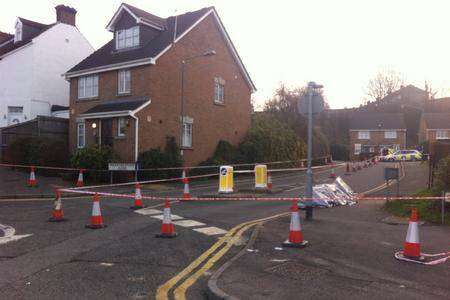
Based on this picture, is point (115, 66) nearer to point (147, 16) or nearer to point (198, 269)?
point (147, 16)

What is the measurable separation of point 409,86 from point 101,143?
82.9 metres

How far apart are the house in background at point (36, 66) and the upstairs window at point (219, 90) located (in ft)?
47.3

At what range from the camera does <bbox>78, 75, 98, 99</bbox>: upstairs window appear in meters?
29.9

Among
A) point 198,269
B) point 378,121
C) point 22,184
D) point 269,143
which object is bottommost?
point 198,269

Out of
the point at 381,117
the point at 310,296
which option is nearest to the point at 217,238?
the point at 310,296

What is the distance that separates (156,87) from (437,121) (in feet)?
190

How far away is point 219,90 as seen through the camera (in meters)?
32.6

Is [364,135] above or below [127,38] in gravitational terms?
below

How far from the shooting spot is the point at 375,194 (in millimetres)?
19438

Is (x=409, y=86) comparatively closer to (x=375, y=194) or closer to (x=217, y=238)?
(x=375, y=194)

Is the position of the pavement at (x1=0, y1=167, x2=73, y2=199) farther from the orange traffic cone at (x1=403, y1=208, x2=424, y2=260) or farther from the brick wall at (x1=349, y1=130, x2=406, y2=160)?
the brick wall at (x1=349, y1=130, x2=406, y2=160)

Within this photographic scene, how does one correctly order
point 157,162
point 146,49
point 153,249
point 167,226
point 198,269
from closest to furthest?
point 198,269, point 153,249, point 167,226, point 157,162, point 146,49

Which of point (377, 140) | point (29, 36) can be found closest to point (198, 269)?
point (29, 36)

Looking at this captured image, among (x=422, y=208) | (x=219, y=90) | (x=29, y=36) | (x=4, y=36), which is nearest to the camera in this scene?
(x=422, y=208)
